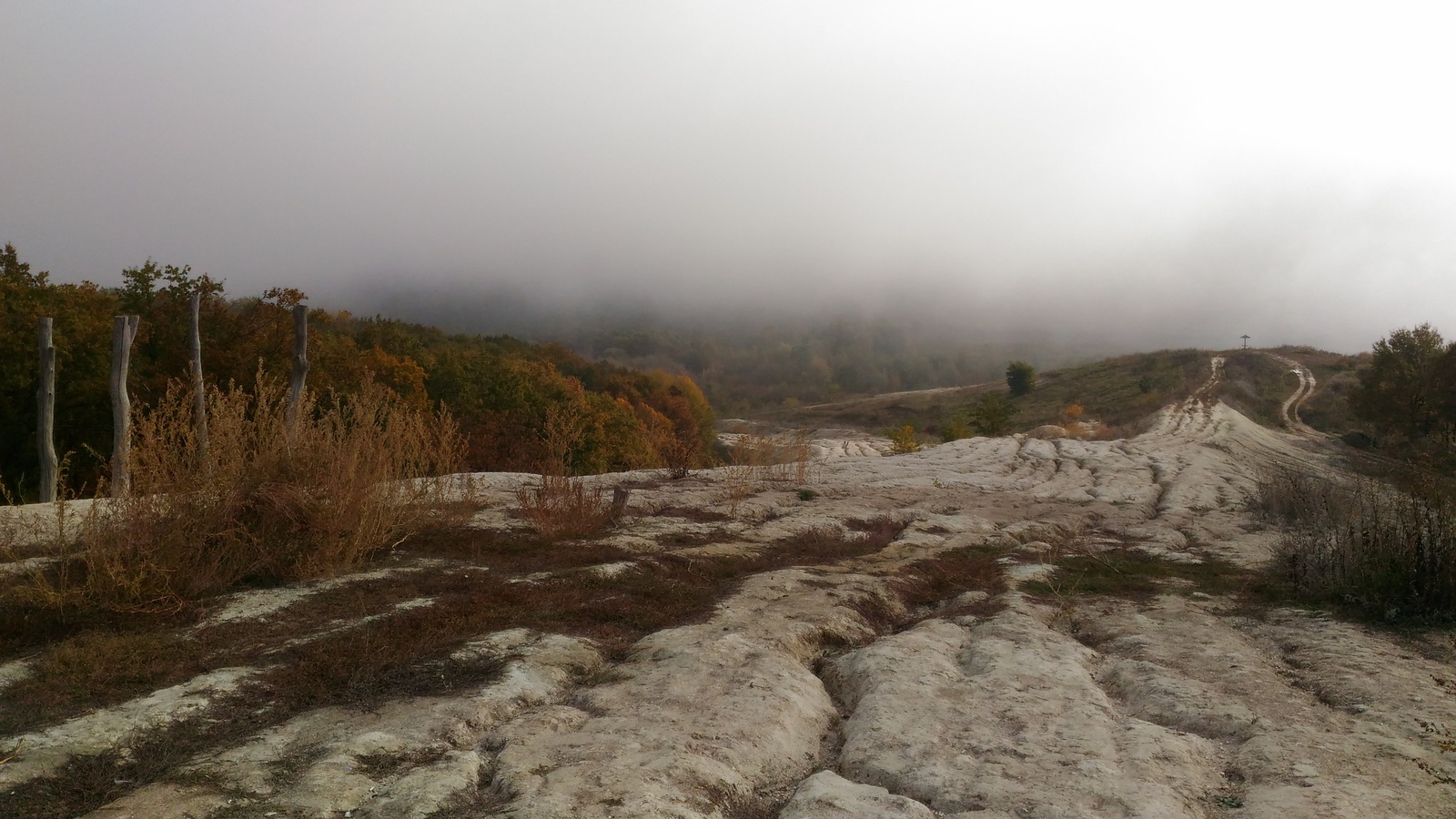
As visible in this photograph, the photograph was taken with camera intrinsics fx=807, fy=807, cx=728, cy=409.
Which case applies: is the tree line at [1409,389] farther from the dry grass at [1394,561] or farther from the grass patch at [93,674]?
the grass patch at [93,674]

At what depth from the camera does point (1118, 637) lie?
688cm

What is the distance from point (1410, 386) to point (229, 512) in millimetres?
52632

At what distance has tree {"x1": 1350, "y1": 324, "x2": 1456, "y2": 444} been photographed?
3722cm

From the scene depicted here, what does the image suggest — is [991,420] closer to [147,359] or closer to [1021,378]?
[147,359]

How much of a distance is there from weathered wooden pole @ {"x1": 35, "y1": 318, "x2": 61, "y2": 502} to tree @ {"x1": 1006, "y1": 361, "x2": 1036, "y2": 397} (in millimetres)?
96459

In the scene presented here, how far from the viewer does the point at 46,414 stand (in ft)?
Result: 53.0

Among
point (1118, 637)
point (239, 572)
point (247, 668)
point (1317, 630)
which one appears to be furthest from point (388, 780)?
point (1317, 630)

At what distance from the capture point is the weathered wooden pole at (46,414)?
1562cm

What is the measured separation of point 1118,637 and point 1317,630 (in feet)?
5.40

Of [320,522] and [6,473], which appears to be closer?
[320,522]

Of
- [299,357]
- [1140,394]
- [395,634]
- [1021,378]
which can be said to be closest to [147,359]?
[299,357]

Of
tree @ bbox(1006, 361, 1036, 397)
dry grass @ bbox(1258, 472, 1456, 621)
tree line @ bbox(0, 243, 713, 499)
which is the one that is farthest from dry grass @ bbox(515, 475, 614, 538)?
tree @ bbox(1006, 361, 1036, 397)

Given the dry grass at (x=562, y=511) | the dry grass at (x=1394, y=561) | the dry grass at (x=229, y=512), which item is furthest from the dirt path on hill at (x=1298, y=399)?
the dry grass at (x=229, y=512)

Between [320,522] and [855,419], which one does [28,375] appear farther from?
[855,419]
